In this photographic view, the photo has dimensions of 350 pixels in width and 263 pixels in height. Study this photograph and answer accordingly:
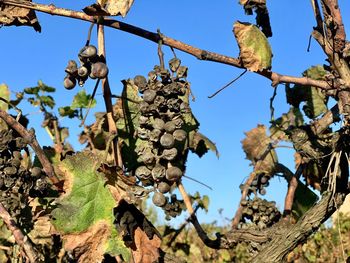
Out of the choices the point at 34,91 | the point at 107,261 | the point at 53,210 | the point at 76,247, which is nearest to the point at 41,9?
the point at 53,210

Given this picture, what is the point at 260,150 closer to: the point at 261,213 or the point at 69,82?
the point at 261,213

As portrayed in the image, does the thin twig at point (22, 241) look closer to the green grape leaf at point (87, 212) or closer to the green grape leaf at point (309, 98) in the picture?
the green grape leaf at point (87, 212)

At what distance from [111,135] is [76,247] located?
36cm

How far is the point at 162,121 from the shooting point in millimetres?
1674

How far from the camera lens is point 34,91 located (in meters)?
3.83

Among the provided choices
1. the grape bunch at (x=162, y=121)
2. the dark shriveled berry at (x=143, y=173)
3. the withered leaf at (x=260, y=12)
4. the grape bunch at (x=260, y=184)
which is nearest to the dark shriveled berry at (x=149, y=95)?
the grape bunch at (x=162, y=121)

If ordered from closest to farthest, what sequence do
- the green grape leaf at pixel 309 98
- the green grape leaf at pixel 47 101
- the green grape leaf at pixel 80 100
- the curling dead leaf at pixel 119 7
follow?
the curling dead leaf at pixel 119 7
the green grape leaf at pixel 309 98
the green grape leaf at pixel 80 100
the green grape leaf at pixel 47 101

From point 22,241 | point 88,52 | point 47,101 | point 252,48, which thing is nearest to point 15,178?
point 22,241

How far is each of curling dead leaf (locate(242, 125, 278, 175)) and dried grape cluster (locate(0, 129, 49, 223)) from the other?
1191 millimetres

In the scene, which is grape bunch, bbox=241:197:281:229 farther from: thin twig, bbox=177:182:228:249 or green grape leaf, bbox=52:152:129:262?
green grape leaf, bbox=52:152:129:262

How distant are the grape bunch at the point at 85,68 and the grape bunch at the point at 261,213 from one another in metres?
1.14

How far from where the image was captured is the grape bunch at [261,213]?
258 centimetres

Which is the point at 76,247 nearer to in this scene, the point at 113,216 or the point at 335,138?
the point at 113,216

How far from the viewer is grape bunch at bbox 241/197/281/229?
2584mm
